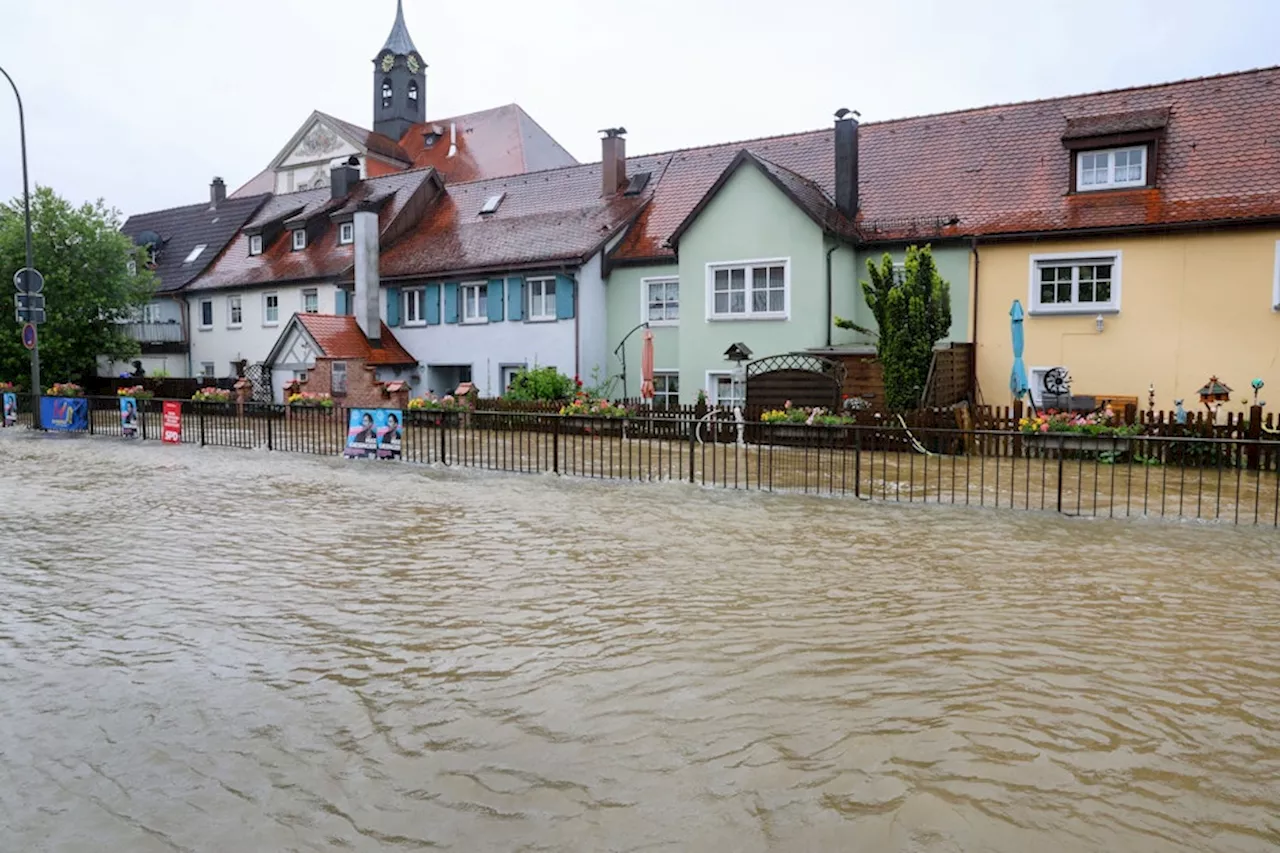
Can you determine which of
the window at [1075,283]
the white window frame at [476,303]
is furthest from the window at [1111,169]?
the white window frame at [476,303]

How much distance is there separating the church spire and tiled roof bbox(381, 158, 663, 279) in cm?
2477

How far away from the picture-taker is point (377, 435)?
18.0m

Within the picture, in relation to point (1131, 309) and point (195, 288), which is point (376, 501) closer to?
point (1131, 309)

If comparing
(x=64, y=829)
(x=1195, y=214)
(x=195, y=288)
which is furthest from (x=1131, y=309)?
(x=195, y=288)

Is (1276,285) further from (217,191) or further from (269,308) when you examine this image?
(217,191)

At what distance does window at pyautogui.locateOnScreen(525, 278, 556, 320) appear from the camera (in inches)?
1160

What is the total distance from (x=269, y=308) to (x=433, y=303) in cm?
892

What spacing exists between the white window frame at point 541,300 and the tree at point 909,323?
38.0 ft

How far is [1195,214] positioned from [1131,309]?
2269 mm

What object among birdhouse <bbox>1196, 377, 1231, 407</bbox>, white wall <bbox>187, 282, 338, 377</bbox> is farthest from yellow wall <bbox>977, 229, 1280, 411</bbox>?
white wall <bbox>187, 282, 338, 377</bbox>

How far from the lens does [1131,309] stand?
2158 cm

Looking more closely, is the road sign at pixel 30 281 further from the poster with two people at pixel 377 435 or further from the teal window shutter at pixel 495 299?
the poster with two people at pixel 377 435

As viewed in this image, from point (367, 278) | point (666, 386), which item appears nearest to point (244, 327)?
point (367, 278)

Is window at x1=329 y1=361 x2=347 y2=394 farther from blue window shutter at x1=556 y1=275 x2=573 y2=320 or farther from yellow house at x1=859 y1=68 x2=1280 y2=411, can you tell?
yellow house at x1=859 y1=68 x2=1280 y2=411
